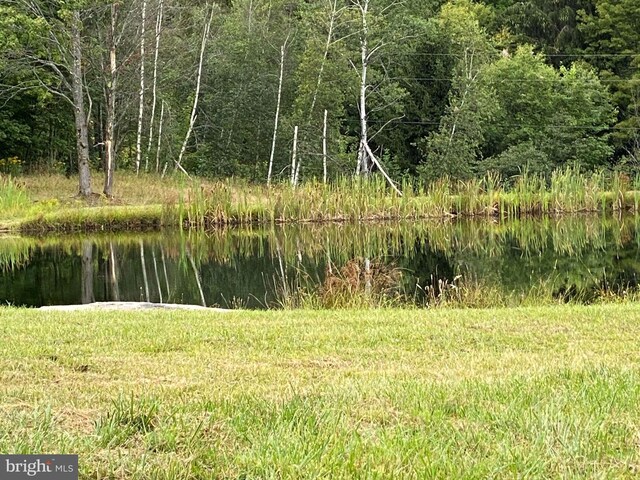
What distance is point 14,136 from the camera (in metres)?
28.0

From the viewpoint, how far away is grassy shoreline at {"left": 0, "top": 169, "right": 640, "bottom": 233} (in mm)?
20984

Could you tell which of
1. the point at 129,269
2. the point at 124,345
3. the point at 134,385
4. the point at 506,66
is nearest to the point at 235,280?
the point at 129,269

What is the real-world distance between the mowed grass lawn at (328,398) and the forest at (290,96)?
18.4 metres

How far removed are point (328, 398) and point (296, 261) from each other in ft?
32.9

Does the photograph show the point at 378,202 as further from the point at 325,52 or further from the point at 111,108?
the point at 111,108

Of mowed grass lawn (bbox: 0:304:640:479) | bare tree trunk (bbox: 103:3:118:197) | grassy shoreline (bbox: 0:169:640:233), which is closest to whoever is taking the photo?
mowed grass lawn (bbox: 0:304:640:479)

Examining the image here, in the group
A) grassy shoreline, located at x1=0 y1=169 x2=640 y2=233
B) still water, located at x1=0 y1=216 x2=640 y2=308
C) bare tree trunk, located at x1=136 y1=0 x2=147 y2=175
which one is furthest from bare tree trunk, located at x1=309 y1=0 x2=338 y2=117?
still water, located at x1=0 y1=216 x2=640 y2=308

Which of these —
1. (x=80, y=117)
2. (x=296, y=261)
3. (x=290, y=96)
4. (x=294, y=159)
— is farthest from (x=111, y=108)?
(x=296, y=261)

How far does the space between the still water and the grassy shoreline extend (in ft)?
3.58

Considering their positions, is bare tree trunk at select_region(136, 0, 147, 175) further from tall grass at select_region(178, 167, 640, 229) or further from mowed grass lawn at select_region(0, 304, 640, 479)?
mowed grass lawn at select_region(0, 304, 640, 479)

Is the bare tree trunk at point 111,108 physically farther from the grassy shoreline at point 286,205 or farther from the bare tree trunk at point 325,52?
the bare tree trunk at point 325,52

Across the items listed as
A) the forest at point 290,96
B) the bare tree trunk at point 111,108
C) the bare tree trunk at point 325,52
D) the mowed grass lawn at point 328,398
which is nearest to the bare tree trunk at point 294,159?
the forest at point 290,96

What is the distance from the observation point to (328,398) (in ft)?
12.1

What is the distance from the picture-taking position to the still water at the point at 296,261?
11.1 meters
